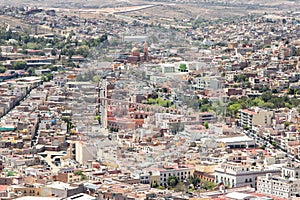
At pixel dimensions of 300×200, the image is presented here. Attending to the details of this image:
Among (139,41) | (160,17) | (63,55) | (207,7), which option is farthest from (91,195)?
(207,7)

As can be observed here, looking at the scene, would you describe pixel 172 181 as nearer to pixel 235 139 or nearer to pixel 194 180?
pixel 194 180

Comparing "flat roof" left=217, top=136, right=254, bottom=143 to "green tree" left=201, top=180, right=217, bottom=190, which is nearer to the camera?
"green tree" left=201, top=180, right=217, bottom=190

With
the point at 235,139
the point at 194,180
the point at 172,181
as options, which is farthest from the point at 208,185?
the point at 235,139

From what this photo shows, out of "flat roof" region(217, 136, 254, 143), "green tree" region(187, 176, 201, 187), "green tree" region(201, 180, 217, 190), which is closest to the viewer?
"green tree" region(201, 180, 217, 190)

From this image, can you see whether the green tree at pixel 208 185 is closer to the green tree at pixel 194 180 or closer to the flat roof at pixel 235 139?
the green tree at pixel 194 180

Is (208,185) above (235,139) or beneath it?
above

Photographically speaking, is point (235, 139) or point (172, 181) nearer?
point (172, 181)

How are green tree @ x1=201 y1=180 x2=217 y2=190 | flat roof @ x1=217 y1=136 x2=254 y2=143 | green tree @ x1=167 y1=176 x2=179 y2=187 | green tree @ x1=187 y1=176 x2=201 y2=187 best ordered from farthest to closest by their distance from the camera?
flat roof @ x1=217 y1=136 x2=254 y2=143, green tree @ x1=187 y1=176 x2=201 y2=187, green tree @ x1=167 y1=176 x2=179 y2=187, green tree @ x1=201 y1=180 x2=217 y2=190

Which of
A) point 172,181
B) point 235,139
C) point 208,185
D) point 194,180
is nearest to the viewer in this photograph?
point 208,185

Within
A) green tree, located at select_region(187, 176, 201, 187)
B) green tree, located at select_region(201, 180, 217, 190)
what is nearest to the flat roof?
green tree, located at select_region(187, 176, 201, 187)

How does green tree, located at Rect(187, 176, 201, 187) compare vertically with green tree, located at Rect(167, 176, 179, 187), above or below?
below

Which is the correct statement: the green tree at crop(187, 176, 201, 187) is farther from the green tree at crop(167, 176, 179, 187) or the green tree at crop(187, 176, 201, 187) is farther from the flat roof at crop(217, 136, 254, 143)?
the flat roof at crop(217, 136, 254, 143)

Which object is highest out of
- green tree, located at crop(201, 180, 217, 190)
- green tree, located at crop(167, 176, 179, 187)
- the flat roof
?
green tree, located at crop(167, 176, 179, 187)
